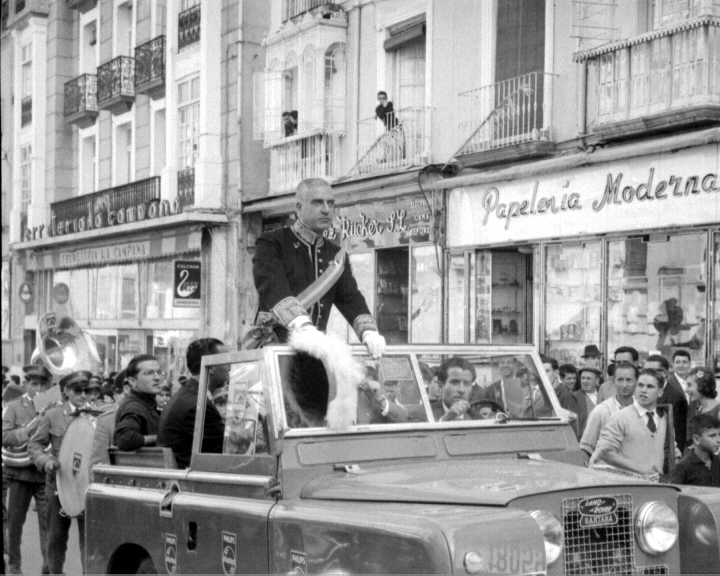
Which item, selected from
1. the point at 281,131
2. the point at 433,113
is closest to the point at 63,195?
the point at 281,131

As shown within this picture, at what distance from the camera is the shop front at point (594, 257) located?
47.1ft

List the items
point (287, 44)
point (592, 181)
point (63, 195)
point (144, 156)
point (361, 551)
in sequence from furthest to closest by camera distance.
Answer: point (63, 195)
point (144, 156)
point (287, 44)
point (592, 181)
point (361, 551)

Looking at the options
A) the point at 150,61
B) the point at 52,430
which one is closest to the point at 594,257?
the point at 52,430

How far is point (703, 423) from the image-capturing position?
7.86m

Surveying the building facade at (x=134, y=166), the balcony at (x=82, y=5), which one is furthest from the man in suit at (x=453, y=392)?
the balcony at (x=82, y=5)

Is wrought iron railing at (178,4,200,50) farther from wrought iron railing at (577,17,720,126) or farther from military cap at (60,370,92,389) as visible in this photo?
military cap at (60,370,92,389)

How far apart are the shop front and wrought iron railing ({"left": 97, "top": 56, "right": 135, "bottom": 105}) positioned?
12.2 m

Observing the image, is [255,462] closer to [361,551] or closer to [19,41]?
[361,551]

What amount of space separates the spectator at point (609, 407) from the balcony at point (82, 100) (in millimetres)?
22633

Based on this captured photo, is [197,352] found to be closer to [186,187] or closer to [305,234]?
[305,234]

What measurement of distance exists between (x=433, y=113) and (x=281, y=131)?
15.2ft

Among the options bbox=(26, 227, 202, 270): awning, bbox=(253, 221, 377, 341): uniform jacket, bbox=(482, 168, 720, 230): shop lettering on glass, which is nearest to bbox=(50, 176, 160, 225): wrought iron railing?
bbox=(26, 227, 202, 270): awning

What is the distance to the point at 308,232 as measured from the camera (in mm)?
6656

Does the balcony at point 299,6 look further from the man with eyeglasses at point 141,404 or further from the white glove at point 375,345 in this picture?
the white glove at point 375,345
